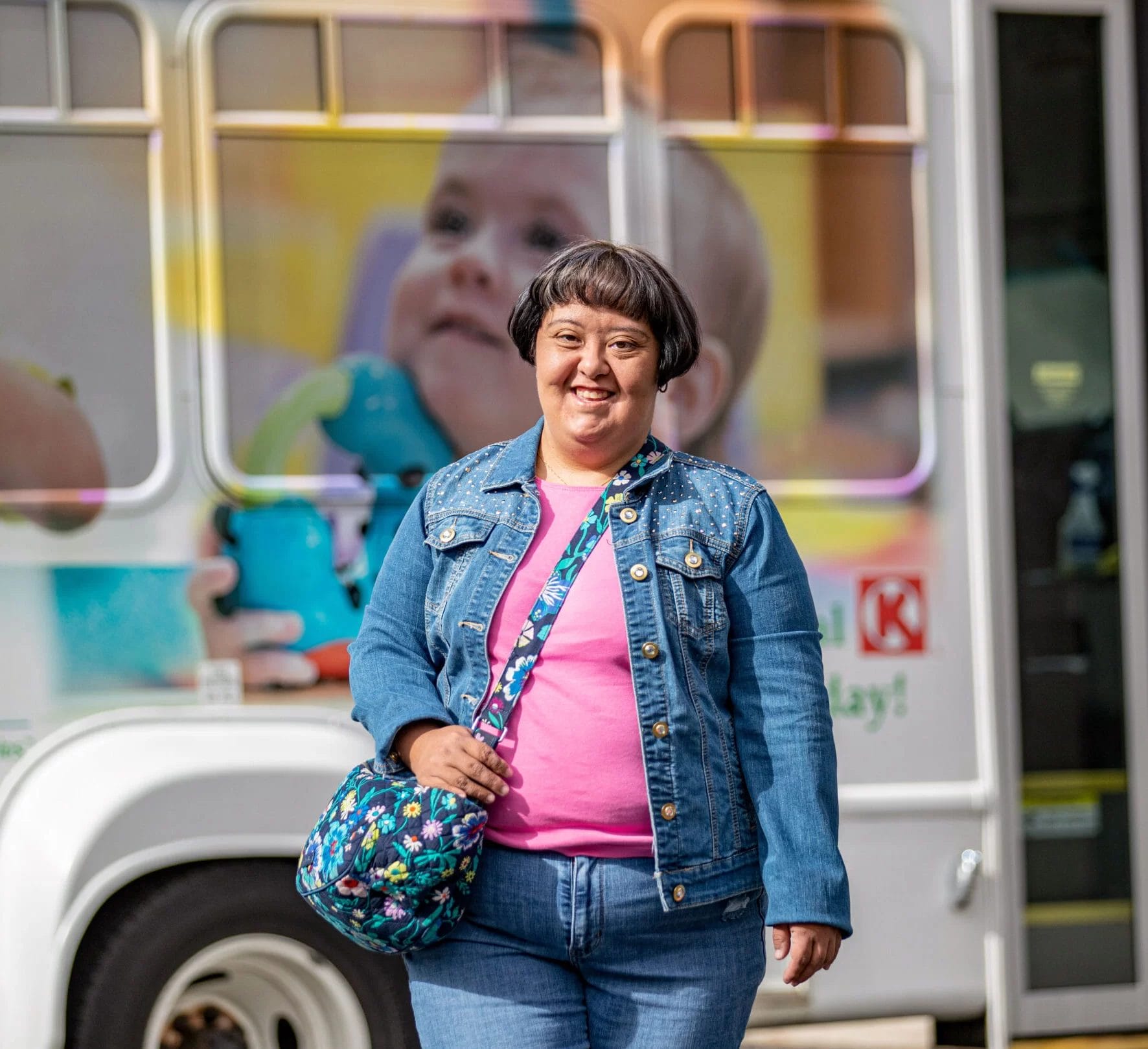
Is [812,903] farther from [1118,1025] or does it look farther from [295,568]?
[1118,1025]

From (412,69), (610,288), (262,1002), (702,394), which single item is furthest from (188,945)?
(412,69)

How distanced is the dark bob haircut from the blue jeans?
70cm

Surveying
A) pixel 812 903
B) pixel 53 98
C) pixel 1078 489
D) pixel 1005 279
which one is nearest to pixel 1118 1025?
pixel 1078 489

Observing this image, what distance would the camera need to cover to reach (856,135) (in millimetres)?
3445

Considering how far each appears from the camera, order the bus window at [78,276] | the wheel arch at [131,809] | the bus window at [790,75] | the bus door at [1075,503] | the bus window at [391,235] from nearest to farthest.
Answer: the wheel arch at [131,809], the bus window at [78,276], the bus window at [391,235], the bus window at [790,75], the bus door at [1075,503]

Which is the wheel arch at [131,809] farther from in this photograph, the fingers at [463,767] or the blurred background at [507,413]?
the fingers at [463,767]

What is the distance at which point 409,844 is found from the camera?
1765 mm

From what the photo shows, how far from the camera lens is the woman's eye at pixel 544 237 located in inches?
130

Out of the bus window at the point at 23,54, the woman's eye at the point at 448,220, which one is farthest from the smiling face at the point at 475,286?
the bus window at the point at 23,54

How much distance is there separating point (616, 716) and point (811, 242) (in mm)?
1910

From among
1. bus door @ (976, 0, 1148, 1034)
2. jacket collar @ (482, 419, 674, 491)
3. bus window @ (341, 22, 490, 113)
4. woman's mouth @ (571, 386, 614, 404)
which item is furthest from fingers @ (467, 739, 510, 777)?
bus door @ (976, 0, 1148, 1034)

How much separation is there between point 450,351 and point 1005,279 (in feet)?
4.76

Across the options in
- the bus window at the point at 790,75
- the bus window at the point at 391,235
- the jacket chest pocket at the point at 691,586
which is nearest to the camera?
the jacket chest pocket at the point at 691,586

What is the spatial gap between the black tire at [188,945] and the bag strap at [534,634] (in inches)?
59.1
